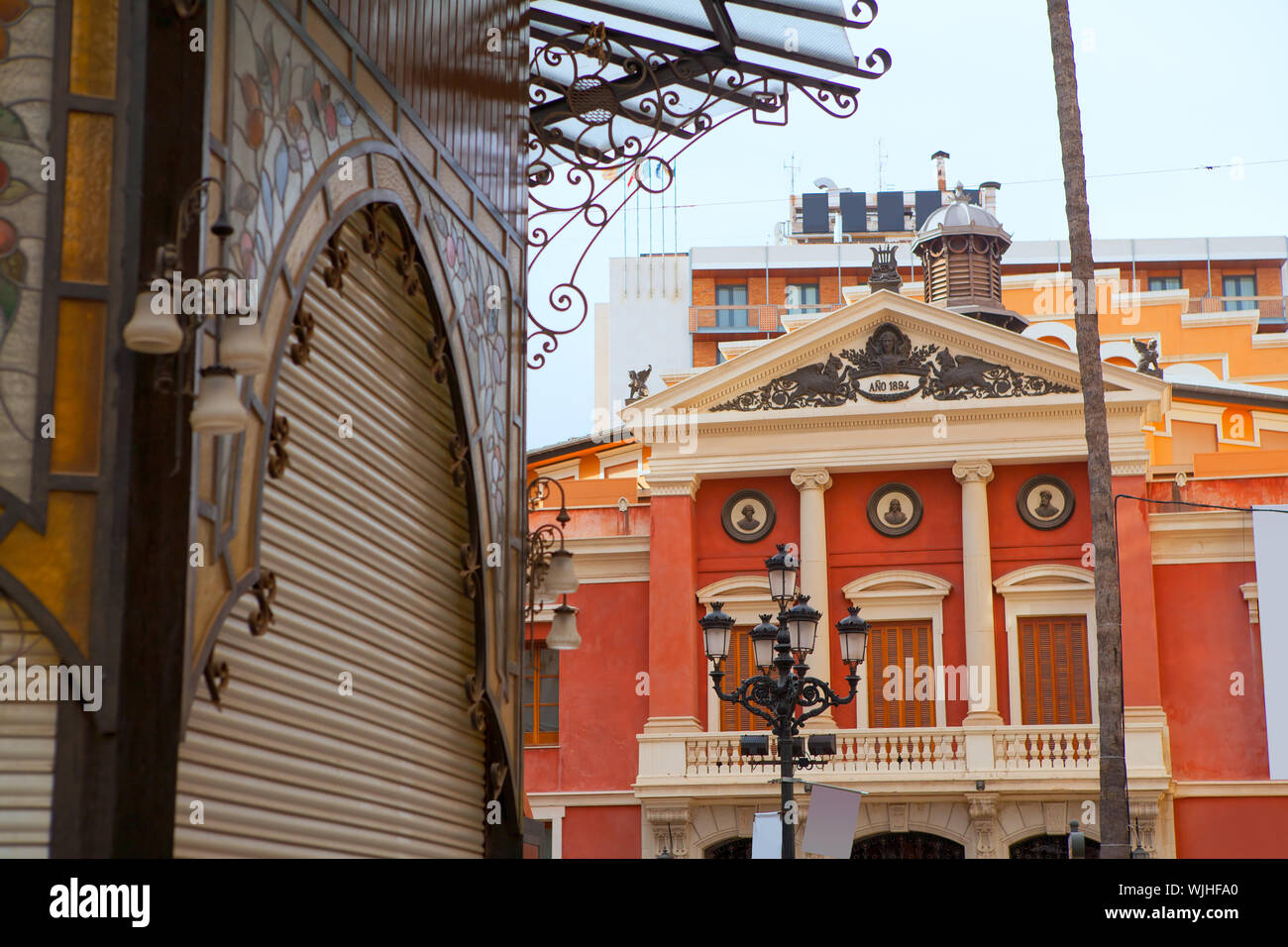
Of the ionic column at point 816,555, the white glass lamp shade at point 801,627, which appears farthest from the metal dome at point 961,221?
the white glass lamp shade at point 801,627

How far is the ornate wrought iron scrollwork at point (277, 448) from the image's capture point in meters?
5.35

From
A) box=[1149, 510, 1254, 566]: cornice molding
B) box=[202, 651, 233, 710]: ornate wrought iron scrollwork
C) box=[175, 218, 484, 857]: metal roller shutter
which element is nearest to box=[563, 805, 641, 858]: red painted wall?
box=[1149, 510, 1254, 566]: cornice molding

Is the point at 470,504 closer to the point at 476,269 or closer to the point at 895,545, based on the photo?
the point at 476,269

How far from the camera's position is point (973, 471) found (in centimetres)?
2584

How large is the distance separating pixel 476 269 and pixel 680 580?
61.2 ft

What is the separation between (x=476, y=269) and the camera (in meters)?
7.91

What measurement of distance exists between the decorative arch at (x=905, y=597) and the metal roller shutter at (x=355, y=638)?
61.9 feet

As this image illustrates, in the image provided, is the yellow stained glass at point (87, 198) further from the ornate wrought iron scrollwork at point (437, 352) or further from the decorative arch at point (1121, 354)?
the decorative arch at point (1121, 354)

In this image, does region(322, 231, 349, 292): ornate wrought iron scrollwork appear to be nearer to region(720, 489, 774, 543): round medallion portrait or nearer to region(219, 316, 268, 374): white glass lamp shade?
region(219, 316, 268, 374): white glass lamp shade

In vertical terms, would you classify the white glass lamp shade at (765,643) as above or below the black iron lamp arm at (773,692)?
above

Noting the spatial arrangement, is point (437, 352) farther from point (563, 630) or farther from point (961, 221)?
point (961, 221)

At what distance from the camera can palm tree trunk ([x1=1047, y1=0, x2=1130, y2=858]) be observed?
43.8ft

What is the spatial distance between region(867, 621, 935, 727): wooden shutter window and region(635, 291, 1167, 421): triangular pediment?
3.69 m
